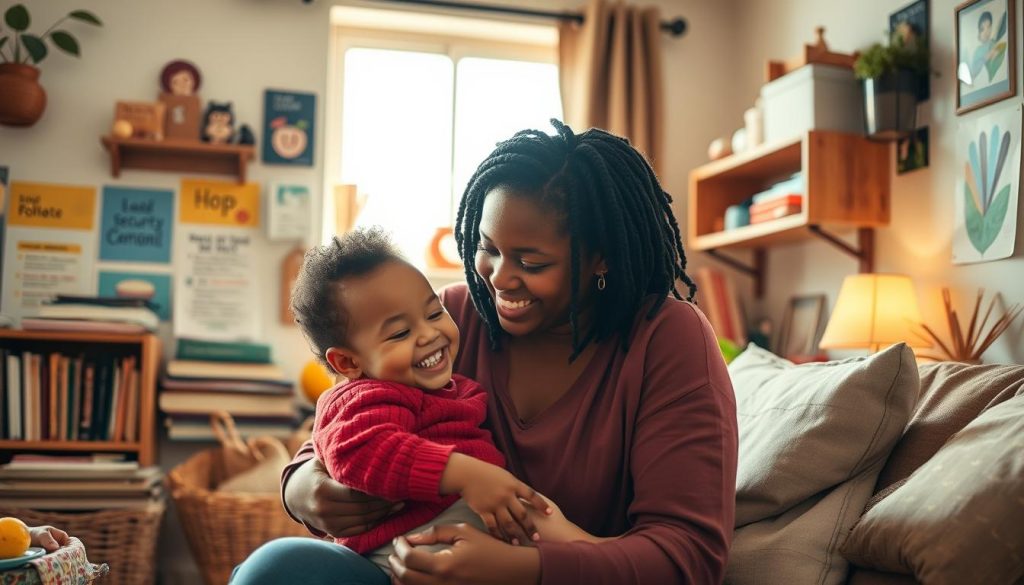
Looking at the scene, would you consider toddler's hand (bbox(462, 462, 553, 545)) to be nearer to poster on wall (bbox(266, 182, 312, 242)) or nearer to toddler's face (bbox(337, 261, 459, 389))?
toddler's face (bbox(337, 261, 459, 389))

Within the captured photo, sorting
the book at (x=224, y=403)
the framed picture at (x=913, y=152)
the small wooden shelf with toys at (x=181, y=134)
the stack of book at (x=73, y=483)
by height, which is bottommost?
the stack of book at (x=73, y=483)

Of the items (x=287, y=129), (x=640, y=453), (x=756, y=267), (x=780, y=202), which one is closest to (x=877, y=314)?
(x=780, y=202)

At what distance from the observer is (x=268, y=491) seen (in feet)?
9.49

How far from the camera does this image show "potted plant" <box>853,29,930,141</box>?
8.57ft

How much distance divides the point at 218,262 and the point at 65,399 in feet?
2.31

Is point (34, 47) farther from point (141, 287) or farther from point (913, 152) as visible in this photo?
point (913, 152)

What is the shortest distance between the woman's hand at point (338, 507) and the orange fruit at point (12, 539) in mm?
690

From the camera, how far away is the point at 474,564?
1013mm

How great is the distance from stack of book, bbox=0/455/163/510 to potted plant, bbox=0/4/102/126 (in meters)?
1.15

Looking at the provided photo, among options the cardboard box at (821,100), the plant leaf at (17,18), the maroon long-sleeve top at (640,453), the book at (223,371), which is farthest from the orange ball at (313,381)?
the maroon long-sleeve top at (640,453)

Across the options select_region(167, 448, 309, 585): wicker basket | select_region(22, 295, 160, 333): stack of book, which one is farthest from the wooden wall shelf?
select_region(167, 448, 309, 585): wicker basket

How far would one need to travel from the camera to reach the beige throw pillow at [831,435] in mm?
1304

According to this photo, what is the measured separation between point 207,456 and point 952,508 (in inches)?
102

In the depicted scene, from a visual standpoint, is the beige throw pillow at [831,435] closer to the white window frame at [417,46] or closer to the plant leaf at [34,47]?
the white window frame at [417,46]
